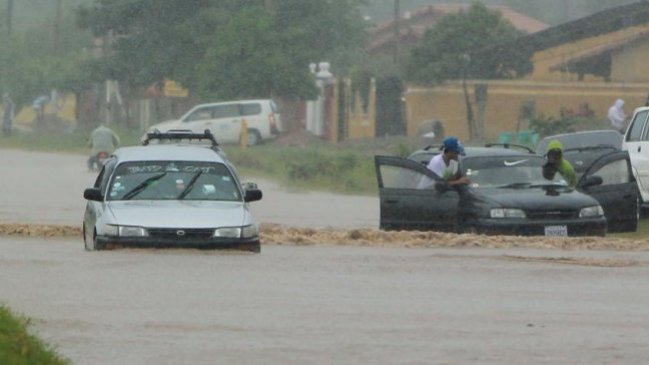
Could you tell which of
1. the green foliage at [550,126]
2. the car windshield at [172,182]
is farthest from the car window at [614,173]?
the green foliage at [550,126]

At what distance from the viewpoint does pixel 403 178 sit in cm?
2220

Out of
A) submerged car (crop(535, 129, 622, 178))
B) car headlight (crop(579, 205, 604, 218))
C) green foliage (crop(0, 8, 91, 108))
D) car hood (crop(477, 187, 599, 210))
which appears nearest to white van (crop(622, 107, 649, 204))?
submerged car (crop(535, 129, 622, 178))

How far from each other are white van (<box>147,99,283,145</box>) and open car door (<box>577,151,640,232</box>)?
38.1 m

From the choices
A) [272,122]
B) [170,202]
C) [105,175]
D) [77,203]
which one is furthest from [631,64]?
[170,202]

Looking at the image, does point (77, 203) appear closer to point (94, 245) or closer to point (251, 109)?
point (94, 245)

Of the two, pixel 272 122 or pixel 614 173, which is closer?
pixel 614 173

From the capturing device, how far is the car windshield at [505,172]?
22.4 meters

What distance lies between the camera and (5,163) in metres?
55.5

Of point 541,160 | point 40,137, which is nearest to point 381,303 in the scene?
point 541,160

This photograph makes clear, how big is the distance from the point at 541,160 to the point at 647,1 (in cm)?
3999

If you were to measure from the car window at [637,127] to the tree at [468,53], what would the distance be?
33.9 meters

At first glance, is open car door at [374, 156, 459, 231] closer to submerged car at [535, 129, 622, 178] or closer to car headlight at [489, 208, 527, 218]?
car headlight at [489, 208, 527, 218]

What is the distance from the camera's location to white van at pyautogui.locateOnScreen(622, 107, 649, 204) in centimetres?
2499

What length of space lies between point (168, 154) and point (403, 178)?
4.09m
